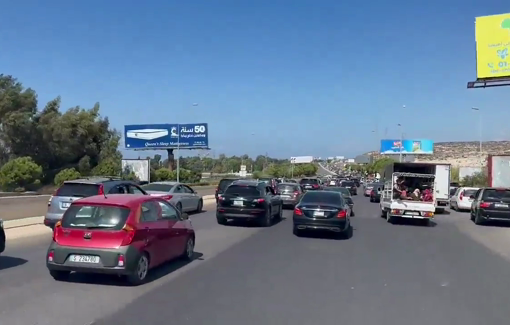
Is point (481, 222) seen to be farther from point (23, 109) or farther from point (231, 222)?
point (23, 109)

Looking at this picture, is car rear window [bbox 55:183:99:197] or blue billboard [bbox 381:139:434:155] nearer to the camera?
car rear window [bbox 55:183:99:197]

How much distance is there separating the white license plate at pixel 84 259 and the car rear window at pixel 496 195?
62.8 feet

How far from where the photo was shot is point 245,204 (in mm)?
19922

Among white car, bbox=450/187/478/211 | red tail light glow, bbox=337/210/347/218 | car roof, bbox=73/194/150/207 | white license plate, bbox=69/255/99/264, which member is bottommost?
white car, bbox=450/187/478/211

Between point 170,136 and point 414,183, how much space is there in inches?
2046

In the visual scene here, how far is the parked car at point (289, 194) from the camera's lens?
3071 cm

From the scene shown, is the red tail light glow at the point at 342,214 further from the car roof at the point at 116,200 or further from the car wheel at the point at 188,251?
the car roof at the point at 116,200

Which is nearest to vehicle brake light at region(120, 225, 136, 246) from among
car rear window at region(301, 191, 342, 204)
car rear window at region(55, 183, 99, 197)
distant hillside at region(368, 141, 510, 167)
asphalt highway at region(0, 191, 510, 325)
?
asphalt highway at region(0, 191, 510, 325)

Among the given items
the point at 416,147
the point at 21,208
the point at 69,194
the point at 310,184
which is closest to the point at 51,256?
the point at 69,194

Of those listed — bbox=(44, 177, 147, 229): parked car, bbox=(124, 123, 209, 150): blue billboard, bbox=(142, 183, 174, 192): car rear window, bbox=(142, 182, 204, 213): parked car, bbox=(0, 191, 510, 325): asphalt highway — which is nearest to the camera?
bbox=(0, 191, 510, 325): asphalt highway

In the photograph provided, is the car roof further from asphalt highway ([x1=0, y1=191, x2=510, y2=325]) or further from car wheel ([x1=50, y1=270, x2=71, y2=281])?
asphalt highway ([x1=0, y1=191, x2=510, y2=325])

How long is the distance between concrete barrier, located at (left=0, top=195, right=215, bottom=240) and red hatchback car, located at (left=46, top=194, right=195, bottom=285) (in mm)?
7354

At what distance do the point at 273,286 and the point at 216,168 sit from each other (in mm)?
137176

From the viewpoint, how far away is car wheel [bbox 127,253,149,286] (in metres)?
9.03
